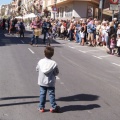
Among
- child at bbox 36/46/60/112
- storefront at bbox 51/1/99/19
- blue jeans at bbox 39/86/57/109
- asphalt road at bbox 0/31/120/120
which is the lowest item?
asphalt road at bbox 0/31/120/120

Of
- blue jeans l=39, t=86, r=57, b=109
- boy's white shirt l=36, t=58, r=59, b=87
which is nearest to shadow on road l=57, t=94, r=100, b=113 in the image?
blue jeans l=39, t=86, r=57, b=109

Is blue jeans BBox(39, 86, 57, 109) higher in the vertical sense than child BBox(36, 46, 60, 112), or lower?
lower

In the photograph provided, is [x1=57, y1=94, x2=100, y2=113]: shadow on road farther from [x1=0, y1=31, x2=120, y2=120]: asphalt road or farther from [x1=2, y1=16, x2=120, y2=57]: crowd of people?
[x1=2, y1=16, x2=120, y2=57]: crowd of people

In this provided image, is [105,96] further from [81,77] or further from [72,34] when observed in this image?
[72,34]

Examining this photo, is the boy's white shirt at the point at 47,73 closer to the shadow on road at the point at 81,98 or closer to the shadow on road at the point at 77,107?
the shadow on road at the point at 77,107

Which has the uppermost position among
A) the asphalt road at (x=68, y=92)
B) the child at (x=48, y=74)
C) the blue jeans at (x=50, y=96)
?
the child at (x=48, y=74)

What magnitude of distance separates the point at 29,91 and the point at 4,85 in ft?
3.22

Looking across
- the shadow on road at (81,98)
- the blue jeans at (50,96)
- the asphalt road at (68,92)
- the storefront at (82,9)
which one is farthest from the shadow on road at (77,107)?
the storefront at (82,9)

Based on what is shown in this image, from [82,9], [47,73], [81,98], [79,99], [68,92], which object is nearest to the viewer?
[47,73]

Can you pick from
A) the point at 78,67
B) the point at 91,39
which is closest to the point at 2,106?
the point at 78,67

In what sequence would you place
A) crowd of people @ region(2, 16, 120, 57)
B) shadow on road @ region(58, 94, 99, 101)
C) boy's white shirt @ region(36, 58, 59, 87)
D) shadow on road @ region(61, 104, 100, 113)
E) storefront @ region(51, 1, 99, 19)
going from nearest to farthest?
boy's white shirt @ region(36, 58, 59, 87) → shadow on road @ region(61, 104, 100, 113) → shadow on road @ region(58, 94, 99, 101) → crowd of people @ region(2, 16, 120, 57) → storefront @ region(51, 1, 99, 19)

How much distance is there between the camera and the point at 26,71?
41.0 feet

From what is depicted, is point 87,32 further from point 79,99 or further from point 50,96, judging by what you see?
point 50,96

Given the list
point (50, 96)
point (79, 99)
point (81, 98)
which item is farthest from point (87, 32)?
point (50, 96)
